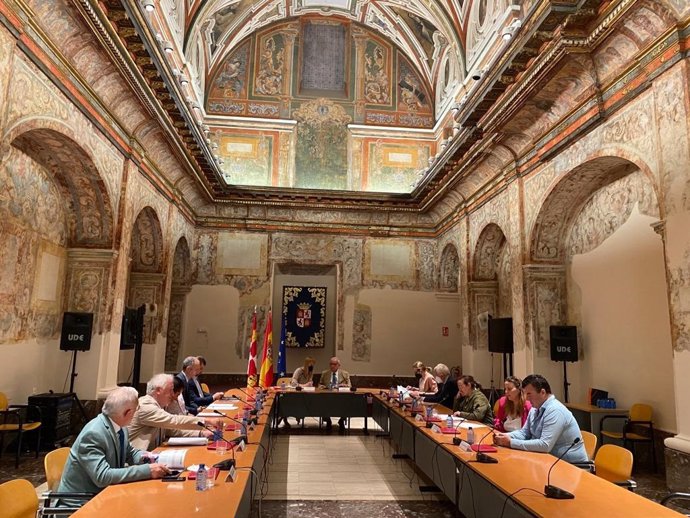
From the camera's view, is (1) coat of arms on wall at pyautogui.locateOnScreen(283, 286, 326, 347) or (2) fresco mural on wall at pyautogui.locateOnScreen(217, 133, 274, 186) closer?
(2) fresco mural on wall at pyautogui.locateOnScreen(217, 133, 274, 186)

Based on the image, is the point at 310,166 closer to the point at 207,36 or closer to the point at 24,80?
the point at 207,36

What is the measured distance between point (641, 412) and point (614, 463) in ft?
12.0

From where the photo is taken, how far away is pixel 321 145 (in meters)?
15.1

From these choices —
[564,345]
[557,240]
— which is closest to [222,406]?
[564,345]

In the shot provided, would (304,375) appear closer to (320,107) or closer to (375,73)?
(320,107)

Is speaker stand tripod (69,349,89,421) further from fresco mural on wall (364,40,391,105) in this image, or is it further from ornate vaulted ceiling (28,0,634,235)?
fresco mural on wall (364,40,391,105)

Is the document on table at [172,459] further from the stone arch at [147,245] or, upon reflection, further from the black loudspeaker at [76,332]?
the stone arch at [147,245]

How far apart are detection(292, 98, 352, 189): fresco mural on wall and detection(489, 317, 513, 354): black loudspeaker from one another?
22.2ft

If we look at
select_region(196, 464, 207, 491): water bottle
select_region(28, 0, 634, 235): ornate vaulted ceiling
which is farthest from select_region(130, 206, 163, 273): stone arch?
select_region(196, 464, 207, 491): water bottle

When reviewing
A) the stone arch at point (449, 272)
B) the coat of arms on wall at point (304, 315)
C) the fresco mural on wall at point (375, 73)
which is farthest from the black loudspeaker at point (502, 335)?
the fresco mural on wall at point (375, 73)

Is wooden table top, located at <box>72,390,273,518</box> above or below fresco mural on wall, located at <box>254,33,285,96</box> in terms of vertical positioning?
below

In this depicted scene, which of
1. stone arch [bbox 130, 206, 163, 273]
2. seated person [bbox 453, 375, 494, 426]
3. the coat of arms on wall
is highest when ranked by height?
stone arch [bbox 130, 206, 163, 273]

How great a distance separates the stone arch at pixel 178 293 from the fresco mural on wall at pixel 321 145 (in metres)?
3.85

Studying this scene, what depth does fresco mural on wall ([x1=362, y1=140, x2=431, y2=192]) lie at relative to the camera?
15.1m
